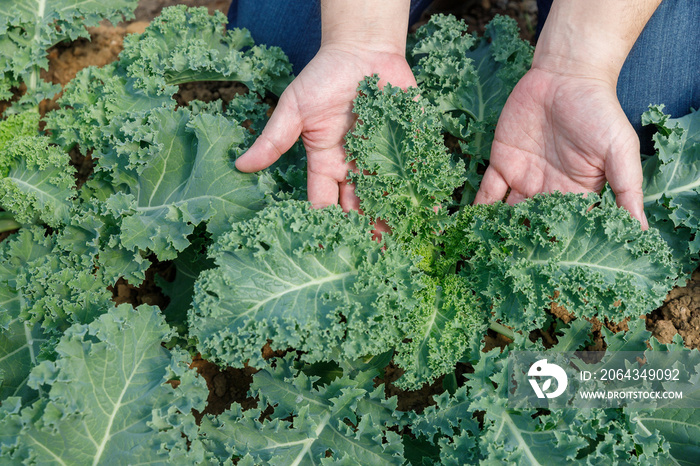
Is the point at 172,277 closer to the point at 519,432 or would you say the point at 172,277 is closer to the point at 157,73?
the point at 157,73

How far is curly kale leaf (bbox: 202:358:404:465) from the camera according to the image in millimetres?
3090

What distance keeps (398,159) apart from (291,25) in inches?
92.5

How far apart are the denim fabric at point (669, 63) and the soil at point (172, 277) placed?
54.0 inches

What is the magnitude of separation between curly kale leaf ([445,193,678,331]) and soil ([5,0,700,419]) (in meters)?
0.72

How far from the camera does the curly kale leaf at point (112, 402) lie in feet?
8.73

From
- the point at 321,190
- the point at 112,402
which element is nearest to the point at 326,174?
the point at 321,190

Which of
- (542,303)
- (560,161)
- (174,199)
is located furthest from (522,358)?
(174,199)

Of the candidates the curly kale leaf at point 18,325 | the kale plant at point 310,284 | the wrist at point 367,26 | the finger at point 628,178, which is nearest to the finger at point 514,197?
the kale plant at point 310,284

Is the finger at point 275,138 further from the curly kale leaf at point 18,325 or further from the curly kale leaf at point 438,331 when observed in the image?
the curly kale leaf at point 18,325

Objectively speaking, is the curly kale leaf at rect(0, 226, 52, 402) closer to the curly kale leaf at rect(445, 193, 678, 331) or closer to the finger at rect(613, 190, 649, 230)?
the curly kale leaf at rect(445, 193, 678, 331)

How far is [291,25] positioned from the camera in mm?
5254

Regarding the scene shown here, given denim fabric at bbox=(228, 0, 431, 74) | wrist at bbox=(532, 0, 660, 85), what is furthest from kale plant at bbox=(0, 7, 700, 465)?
denim fabric at bbox=(228, 0, 431, 74)

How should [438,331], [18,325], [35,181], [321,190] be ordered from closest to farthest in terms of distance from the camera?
[438,331] → [18,325] → [321,190] → [35,181]

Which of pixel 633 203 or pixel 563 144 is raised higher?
pixel 563 144
